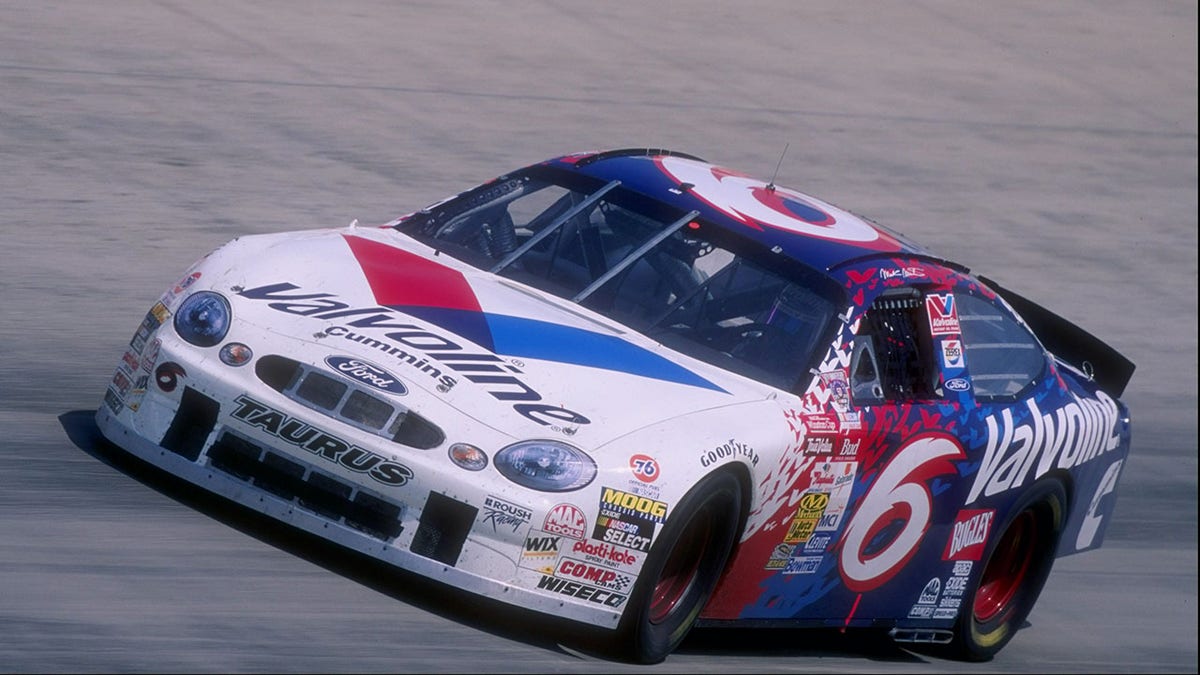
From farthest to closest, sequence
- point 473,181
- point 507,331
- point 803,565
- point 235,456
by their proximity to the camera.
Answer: point 473,181
point 803,565
point 507,331
point 235,456

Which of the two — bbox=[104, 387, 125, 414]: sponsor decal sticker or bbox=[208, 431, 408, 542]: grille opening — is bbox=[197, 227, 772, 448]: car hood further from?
bbox=[104, 387, 125, 414]: sponsor decal sticker

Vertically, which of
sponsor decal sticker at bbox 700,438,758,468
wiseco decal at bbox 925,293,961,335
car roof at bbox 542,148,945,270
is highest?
car roof at bbox 542,148,945,270

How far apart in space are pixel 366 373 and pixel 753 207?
2.01 meters

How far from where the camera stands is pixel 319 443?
5199 mm

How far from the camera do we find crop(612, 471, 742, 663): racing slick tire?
5242 millimetres

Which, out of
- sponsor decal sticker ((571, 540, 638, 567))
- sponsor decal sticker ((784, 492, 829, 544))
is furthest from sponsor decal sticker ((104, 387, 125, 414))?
sponsor decal sticker ((784, 492, 829, 544))

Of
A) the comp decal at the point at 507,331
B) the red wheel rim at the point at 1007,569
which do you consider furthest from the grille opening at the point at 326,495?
the red wheel rim at the point at 1007,569

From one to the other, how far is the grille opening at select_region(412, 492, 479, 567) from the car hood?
0.24 metres

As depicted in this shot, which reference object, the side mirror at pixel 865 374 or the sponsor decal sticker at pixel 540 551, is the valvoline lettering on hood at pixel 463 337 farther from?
the side mirror at pixel 865 374

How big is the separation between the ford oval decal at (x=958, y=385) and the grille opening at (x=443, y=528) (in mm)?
2087

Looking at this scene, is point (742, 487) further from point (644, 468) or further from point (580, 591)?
point (580, 591)

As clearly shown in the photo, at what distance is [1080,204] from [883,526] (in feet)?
31.2

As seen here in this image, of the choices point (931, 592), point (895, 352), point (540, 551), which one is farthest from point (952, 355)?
point (540, 551)

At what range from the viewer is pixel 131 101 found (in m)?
12.8
